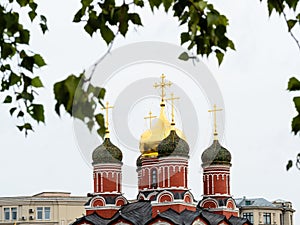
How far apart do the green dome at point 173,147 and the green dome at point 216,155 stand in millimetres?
2513

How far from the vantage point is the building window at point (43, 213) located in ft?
140

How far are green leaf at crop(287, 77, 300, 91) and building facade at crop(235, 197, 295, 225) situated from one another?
145 ft

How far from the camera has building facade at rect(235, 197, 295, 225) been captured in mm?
47094

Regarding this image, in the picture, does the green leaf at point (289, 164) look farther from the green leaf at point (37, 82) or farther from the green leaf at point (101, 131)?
the green leaf at point (37, 82)

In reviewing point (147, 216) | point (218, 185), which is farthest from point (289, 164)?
point (218, 185)

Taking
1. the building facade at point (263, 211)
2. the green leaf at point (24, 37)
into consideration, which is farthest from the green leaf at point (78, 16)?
the building facade at point (263, 211)

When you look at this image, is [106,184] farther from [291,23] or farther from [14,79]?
[291,23]

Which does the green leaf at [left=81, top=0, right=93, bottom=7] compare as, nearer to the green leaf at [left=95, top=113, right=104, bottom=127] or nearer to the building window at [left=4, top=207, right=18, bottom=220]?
the green leaf at [left=95, top=113, right=104, bottom=127]

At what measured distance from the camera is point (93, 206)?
26391 mm

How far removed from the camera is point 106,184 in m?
26.4

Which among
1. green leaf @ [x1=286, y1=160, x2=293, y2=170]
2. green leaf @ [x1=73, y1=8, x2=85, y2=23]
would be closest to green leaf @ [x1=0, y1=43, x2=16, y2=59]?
green leaf @ [x1=73, y1=8, x2=85, y2=23]

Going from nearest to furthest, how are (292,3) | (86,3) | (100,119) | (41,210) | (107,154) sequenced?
(100,119) → (292,3) → (86,3) → (107,154) → (41,210)

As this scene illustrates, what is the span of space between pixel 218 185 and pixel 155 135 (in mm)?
2925

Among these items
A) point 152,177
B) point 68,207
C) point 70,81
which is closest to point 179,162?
point 152,177
